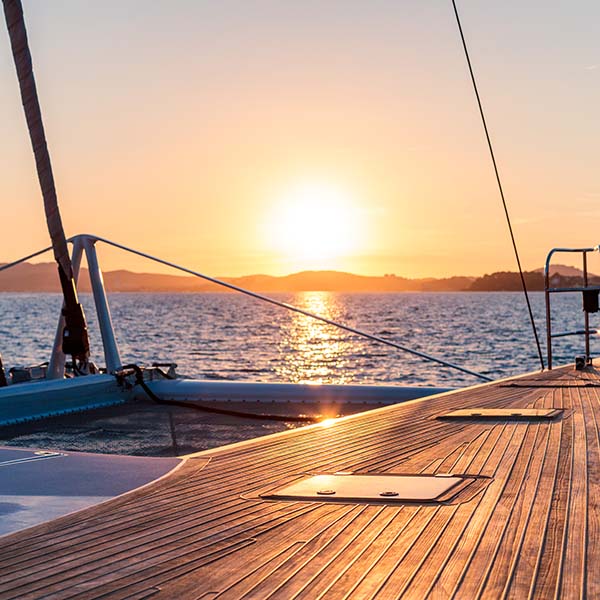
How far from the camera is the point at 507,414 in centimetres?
612

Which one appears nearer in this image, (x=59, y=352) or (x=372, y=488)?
(x=372, y=488)

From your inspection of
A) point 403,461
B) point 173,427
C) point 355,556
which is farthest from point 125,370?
point 355,556

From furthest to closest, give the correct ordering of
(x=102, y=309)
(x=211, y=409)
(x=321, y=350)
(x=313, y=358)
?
(x=321, y=350), (x=313, y=358), (x=102, y=309), (x=211, y=409)

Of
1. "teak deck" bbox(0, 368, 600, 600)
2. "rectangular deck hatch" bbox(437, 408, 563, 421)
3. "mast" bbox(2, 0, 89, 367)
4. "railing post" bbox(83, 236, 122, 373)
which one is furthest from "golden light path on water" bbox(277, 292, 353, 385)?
"teak deck" bbox(0, 368, 600, 600)

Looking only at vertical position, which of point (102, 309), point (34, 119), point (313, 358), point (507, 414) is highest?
point (34, 119)

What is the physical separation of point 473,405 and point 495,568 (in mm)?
4189

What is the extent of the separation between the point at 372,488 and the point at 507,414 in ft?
8.06

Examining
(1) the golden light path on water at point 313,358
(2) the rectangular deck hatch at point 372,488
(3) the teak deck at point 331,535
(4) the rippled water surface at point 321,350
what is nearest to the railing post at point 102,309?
(3) the teak deck at point 331,535

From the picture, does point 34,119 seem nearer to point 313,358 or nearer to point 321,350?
point 313,358

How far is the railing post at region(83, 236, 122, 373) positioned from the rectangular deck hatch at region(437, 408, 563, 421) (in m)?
5.47

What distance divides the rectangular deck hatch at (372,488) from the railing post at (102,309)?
23.3 ft

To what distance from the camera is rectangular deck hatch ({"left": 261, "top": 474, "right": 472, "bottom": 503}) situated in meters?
3.70

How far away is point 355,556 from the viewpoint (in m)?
2.91

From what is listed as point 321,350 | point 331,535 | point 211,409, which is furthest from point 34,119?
point 321,350
